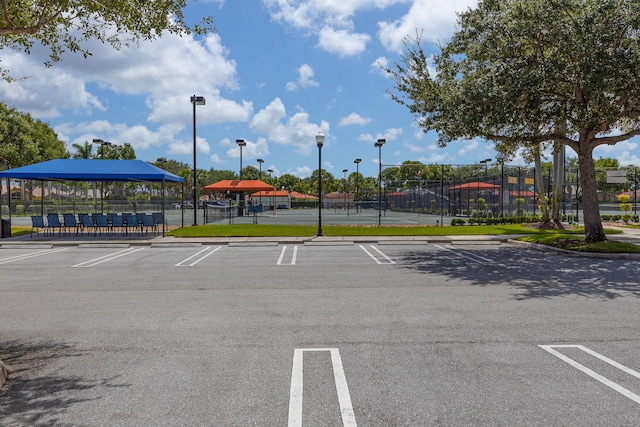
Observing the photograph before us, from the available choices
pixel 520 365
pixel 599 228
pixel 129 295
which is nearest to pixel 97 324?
pixel 129 295

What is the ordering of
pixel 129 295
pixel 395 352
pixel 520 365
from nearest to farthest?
pixel 520 365 < pixel 395 352 < pixel 129 295

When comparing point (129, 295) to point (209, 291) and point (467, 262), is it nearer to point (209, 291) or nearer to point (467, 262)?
point (209, 291)

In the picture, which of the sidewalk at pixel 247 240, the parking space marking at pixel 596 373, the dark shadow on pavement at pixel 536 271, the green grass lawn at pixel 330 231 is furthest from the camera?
the green grass lawn at pixel 330 231

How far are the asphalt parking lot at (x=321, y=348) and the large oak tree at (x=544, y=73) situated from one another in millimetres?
5420

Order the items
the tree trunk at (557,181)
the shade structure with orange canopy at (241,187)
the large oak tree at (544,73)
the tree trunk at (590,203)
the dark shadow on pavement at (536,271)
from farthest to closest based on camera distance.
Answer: the shade structure with orange canopy at (241,187), the tree trunk at (557,181), the tree trunk at (590,203), the large oak tree at (544,73), the dark shadow on pavement at (536,271)

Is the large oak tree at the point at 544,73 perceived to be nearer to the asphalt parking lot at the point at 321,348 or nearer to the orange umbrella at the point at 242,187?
the asphalt parking lot at the point at 321,348

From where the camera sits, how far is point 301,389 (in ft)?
14.2

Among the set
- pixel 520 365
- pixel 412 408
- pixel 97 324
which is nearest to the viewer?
pixel 412 408

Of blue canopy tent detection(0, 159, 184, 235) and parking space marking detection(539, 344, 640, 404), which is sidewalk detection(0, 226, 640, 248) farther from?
parking space marking detection(539, 344, 640, 404)

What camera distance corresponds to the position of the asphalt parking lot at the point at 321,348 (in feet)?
12.8

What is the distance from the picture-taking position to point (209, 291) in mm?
9258

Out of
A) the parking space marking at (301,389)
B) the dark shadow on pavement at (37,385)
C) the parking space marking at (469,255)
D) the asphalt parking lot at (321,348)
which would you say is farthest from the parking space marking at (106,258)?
the parking space marking at (469,255)

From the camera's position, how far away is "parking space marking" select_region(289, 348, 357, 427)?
3734 millimetres

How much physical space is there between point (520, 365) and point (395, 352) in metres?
1.34
